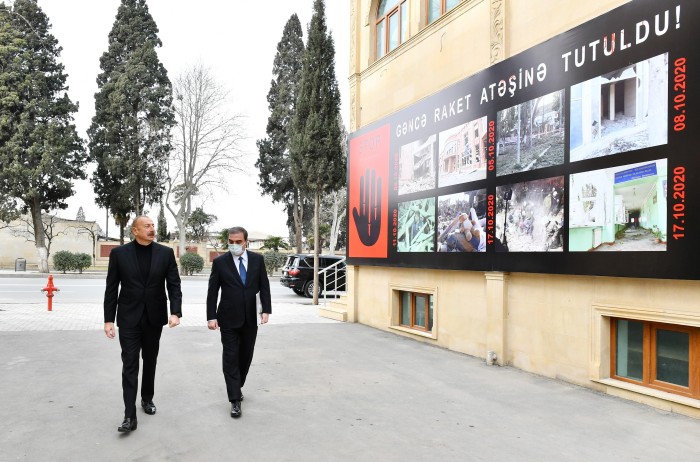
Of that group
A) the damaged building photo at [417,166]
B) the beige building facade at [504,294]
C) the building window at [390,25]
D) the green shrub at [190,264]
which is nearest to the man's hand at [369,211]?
the beige building facade at [504,294]

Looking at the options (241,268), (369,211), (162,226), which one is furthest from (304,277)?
(162,226)

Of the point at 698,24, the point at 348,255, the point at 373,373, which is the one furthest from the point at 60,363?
the point at 698,24

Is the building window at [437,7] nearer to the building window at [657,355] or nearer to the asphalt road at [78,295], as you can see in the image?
the building window at [657,355]

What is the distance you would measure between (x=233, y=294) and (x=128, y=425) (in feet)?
4.94

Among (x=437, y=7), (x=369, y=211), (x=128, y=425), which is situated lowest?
(x=128, y=425)

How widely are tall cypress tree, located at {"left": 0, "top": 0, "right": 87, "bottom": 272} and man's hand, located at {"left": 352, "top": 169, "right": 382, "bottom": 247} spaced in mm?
28451

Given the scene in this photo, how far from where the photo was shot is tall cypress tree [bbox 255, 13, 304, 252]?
4009 cm

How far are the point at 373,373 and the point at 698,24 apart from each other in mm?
5409

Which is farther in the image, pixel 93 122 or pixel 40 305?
pixel 93 122

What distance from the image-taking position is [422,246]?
10.1m

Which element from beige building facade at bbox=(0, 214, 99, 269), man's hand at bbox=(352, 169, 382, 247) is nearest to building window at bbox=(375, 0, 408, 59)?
man's hand at bbox=(352, 169, 382, 247)

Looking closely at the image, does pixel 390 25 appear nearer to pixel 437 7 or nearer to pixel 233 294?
pixel 437 7

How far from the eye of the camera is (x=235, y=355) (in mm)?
5461

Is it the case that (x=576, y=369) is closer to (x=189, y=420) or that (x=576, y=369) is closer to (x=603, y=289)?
(x=603, y=289)
